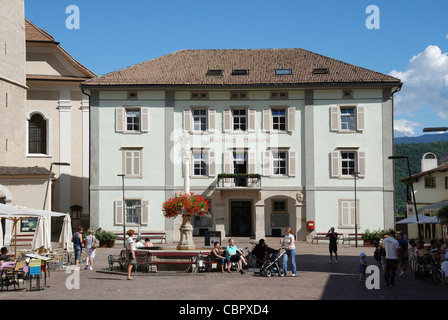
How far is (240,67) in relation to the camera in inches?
1731

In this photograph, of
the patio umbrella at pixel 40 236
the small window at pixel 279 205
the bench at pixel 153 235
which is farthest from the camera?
the small window at pixel 279 205

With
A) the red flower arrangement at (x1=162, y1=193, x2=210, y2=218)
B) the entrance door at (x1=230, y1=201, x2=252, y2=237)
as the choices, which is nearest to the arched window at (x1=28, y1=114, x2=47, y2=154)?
the entrance door at (x1=230, y1=201, x2=252, y2=237)

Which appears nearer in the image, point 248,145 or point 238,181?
point 238,181

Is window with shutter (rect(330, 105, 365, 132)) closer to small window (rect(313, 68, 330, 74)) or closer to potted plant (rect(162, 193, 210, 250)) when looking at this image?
small window (rect(313, 68, 330, 74))

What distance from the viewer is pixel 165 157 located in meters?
42.0

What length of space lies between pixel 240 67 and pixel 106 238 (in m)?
14.6

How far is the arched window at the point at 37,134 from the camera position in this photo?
159 ft

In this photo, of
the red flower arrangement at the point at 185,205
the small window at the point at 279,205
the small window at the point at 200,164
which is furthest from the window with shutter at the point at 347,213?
the red flower arrangement at the point at 185,205

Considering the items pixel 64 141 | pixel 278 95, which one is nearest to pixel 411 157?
pixel 278 95

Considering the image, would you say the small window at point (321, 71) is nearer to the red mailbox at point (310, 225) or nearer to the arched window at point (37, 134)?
the red mailbox at point (310, 225)

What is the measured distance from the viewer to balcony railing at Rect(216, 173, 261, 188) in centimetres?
4144

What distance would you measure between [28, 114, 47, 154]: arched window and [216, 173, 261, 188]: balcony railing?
15032 mm

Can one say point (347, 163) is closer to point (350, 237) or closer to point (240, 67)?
point (350, 237)

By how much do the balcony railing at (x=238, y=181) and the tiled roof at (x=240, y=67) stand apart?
5.89m
